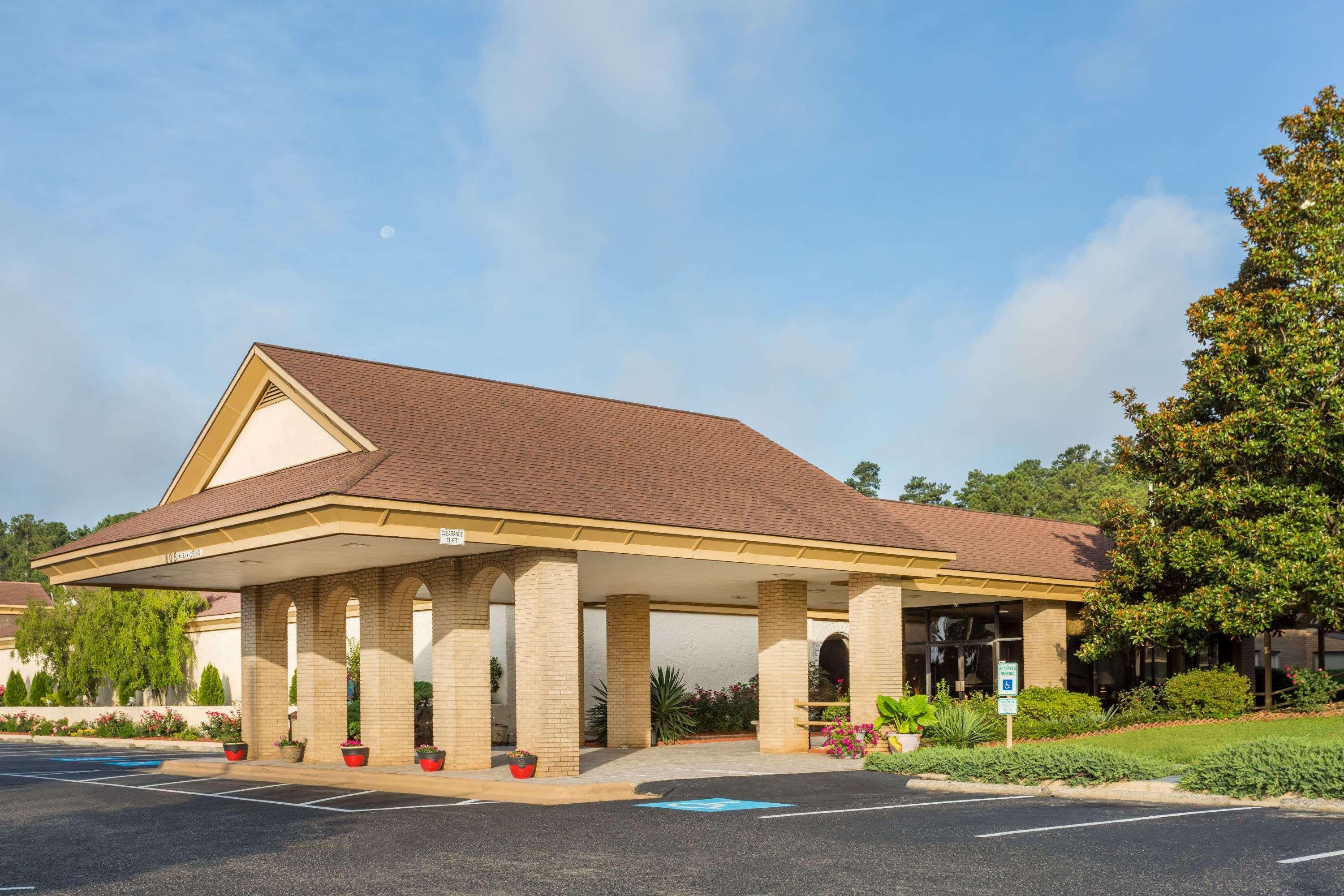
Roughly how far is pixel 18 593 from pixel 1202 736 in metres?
67.2

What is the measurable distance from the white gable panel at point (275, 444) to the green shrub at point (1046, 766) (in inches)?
441

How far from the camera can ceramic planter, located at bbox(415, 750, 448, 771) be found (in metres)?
21.7

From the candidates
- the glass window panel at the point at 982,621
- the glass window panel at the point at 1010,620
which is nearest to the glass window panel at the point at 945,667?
the glass window panel at the point at 982,621

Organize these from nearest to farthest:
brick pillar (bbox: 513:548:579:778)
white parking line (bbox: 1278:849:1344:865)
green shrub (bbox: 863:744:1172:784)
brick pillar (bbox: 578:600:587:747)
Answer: white parking line (bbox: 1278:849:1344:865) → green shrub (bbox: 863:744:1172:784) → brick pillar (bbox: 513:548:579:778) → brick pillar (bbox: 578:600:587:747)

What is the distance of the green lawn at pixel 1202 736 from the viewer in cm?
2169

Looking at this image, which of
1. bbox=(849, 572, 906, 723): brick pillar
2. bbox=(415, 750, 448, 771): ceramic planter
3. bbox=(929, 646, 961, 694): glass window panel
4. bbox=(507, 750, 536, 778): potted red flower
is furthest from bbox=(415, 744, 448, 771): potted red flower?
bbox=(929, 646, 961, 694): glass window panel

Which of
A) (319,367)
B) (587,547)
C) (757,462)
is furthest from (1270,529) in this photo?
(319,367)

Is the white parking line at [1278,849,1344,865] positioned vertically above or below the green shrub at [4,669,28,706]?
above

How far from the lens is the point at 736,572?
2594 centimetres

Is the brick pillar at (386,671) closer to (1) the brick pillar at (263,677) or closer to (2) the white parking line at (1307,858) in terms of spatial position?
(1) the brick pillar at (263,677)

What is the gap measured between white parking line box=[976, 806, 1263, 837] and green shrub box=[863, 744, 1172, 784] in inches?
93.4

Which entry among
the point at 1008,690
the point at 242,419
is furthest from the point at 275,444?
the point at 1008,690

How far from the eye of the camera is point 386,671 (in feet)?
77.6

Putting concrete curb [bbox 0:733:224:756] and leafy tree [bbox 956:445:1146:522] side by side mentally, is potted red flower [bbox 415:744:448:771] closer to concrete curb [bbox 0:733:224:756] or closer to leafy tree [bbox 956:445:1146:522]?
concrete curb [bbox 0:733:224:756]
